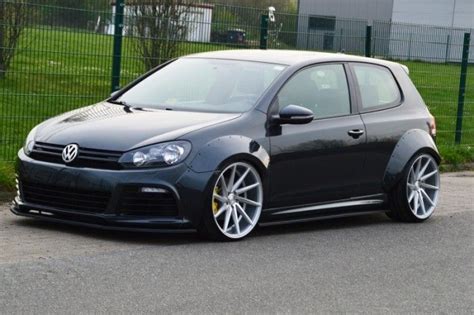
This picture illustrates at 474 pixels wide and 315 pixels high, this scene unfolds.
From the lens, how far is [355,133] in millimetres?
9398

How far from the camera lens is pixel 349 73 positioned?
32.2ft

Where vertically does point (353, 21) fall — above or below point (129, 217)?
above

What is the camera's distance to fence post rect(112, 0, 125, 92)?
1159cm

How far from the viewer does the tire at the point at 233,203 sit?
26.7 feet

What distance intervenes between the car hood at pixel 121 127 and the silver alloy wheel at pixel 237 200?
0.45 meters

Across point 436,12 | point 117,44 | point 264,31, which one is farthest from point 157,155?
point 436,12

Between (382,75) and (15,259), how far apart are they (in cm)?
448

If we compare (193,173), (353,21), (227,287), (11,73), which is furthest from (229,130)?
(353,21)

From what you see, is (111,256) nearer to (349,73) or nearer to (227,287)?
(227,287)

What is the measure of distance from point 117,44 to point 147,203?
4.05 metres

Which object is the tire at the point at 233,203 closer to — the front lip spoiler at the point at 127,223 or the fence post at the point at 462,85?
the front lip spoiler at the point at 127,223

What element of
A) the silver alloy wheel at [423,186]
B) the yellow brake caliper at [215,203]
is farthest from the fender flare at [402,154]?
the yellow brake caliper at [215,203]

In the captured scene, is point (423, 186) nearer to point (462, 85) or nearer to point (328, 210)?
point (328, 210)

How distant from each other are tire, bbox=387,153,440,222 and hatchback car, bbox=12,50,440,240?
1 cm
